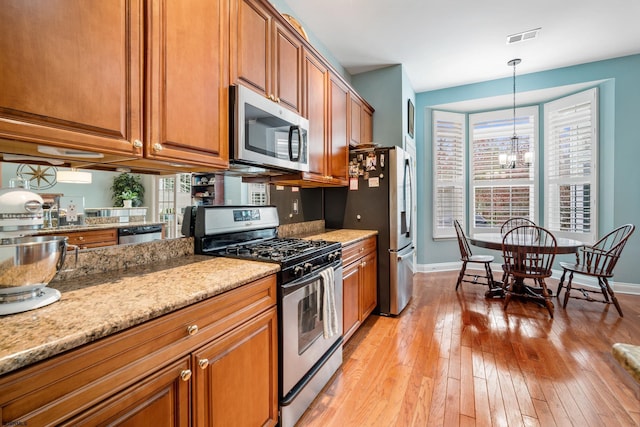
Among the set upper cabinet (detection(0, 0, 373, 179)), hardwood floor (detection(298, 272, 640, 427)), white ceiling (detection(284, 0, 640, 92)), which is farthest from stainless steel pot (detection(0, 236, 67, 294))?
white ceiling (detection(284, 0, 640, 92))

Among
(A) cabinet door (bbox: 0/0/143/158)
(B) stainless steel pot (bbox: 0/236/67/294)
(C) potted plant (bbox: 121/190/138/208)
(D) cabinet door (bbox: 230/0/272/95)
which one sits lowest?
(B) stainless steel pot (bbox: 0/236/67/294)

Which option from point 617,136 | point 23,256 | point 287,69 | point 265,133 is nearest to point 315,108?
point 287,69

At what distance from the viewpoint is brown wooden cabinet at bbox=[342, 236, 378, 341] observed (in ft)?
7.56

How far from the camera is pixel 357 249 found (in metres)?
2.53

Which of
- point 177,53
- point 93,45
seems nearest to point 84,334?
point 93,45

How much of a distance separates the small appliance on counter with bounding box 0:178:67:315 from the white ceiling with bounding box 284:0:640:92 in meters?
2.67

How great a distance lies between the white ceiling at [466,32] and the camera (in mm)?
2715

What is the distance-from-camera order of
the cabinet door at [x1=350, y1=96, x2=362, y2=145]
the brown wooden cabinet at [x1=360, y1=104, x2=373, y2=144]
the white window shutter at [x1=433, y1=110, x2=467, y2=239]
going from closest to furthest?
the cabinet door at [x1=350, y1=96, x2=362, y2=145], the brown wooden cabinet at [x1=360, y1=104, x2=373, y2=144], the white window shutter at [x1=433, y1=110, x2=467, y2=239]

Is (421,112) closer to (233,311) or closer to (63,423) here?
(233,311)

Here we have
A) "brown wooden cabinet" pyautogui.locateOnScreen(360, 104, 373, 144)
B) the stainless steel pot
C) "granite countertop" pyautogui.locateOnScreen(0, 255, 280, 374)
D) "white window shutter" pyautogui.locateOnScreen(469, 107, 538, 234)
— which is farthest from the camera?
"white window shutter" pyautogui.locateOnScreen(469, 107, 538, 234)

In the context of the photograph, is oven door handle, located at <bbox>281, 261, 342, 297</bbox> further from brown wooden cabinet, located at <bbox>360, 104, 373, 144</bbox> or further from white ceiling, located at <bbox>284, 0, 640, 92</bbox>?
white ceiling, located at <bbox>284, 0, 640, 92</bbox>

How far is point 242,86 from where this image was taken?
5.21ft

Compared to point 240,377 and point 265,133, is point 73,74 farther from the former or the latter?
point 240,377

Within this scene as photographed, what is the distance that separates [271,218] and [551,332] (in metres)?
2.66
